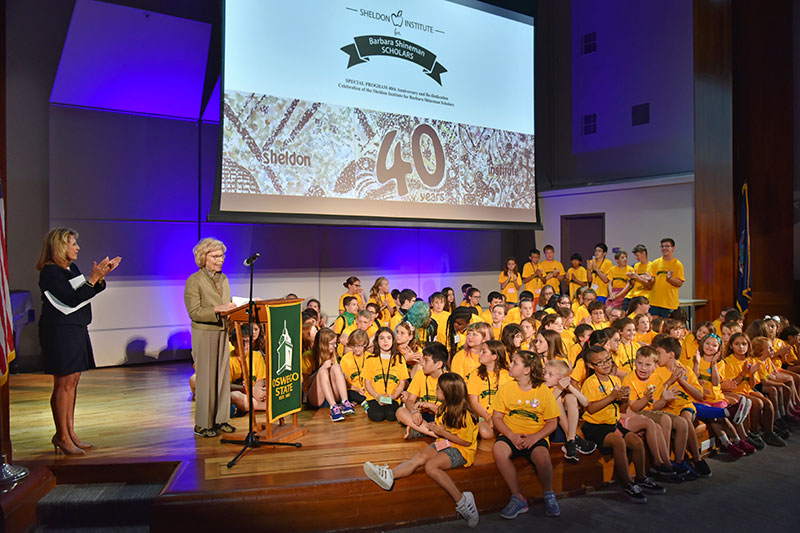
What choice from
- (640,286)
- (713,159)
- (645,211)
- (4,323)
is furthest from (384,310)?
(713,159)

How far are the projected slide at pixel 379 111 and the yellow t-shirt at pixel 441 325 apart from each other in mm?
1572

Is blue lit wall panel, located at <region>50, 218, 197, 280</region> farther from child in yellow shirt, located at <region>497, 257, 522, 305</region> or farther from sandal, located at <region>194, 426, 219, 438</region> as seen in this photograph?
child in yellow shirt, located at <region>497, 257, 522, 305</region>

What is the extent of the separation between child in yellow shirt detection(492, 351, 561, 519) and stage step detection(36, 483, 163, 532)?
7.64 feet

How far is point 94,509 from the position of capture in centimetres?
380

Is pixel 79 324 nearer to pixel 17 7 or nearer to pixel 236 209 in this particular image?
pixel 236 209

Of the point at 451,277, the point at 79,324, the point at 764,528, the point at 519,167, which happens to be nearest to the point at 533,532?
the point at 764,528

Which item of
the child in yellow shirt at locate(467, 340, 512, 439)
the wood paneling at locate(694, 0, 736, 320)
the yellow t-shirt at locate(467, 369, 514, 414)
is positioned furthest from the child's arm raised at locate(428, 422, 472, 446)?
the wood paneling at locate(694, 0, 736, 320)

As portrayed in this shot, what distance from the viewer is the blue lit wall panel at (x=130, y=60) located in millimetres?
6340

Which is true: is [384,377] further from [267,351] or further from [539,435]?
[539,435]

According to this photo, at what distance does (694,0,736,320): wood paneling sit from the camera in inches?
352

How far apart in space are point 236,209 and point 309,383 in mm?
2184

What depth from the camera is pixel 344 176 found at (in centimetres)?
724

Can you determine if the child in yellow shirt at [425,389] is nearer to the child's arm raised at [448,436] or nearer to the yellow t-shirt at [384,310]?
the child's arm raised at [448,436]

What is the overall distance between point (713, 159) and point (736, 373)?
4.49 meters
